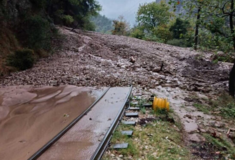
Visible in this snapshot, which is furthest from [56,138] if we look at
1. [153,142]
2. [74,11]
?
[74,11]

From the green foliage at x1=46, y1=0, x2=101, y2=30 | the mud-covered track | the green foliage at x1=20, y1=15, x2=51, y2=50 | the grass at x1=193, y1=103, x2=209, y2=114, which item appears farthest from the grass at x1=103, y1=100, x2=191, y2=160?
the green foliage at x1=46, y1=0, x2=101, y2=30

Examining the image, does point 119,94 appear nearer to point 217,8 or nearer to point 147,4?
point 217,8

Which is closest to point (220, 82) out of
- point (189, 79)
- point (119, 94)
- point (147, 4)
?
point (189, 79)

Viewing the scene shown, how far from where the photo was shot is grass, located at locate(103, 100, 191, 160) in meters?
2.99

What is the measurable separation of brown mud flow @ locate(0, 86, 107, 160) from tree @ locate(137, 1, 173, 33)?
1246 inches

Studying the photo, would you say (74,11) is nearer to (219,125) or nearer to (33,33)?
(33,33)

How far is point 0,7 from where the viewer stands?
8.79 metres

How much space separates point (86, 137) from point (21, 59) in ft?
21.0

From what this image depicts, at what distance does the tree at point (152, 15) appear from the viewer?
35.7 m

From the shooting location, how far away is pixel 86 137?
3.46 m

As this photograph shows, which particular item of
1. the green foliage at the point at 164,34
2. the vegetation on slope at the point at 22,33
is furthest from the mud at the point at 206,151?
the green foliage at the point at 164,34

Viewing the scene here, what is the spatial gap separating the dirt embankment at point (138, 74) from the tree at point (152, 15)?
81.2 feet

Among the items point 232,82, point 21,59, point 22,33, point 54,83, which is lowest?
point 54,83

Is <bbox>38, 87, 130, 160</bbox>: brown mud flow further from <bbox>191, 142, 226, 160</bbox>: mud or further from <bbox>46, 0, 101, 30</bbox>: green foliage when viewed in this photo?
<bbox>46, 0, 101, 30</bbox>: green foliage
